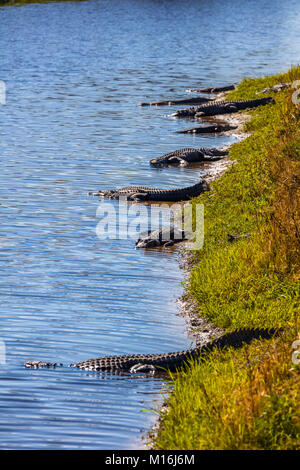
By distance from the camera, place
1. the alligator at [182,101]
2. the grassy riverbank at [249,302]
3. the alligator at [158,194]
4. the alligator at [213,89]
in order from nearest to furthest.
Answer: the grassy riverbank at [249,302] < the alligator at [158,194] < the alligator at [182,101] < the alligator at [213,89]

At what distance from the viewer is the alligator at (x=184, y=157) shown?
17.5m

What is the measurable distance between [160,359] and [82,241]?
4.68 m

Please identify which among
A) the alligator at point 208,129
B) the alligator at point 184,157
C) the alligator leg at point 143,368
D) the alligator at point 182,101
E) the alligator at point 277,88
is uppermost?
the alligator at point 277,88

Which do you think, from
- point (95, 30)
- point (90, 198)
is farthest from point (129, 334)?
point (95, 30)

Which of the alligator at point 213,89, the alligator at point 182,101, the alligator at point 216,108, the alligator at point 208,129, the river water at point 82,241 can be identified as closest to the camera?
the river water at point 82,241

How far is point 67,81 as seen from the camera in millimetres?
31188

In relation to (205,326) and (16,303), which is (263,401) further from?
(16,303)

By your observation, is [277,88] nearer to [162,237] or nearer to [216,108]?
[216,108]

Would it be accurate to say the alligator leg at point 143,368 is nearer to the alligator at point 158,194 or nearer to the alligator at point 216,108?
the alligator at point 158,194

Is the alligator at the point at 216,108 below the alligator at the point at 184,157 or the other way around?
the other way around

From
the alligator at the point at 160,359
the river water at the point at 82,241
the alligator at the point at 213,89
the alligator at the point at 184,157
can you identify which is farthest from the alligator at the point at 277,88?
the alligator at the point at 160,359

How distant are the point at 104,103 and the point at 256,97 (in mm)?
5246

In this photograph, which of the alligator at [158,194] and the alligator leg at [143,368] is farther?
the alligator at [158,194]

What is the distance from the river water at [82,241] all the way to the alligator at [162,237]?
0.80 feet
